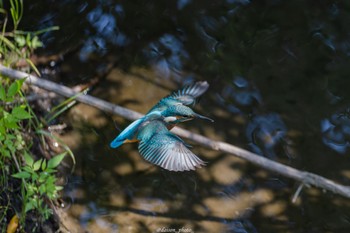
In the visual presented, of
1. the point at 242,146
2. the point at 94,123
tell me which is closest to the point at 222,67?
the point at 242,146

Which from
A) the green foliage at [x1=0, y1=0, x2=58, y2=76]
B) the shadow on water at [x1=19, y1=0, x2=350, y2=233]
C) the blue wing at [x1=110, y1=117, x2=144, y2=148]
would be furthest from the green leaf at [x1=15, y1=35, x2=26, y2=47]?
the blue wing at [x1=110, y1=117, x2=144, y2=148]

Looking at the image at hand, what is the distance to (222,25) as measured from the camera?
411cm

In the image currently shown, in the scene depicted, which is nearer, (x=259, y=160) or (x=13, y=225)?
(x=259, y=160)

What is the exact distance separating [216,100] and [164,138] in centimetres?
139

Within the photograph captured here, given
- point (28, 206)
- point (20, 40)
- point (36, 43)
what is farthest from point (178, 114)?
point (36, 43)

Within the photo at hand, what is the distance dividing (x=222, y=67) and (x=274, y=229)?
3.99 ft

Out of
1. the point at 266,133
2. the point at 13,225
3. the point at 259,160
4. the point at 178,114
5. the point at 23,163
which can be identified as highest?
the point at 178,114

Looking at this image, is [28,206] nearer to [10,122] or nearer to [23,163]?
[23,163]

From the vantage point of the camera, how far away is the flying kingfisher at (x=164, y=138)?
7.59 ft

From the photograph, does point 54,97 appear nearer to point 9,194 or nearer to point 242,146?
point 9,194

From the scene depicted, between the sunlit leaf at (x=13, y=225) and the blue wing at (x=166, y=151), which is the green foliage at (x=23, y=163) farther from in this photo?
the blue wing at (x=166, y=151)

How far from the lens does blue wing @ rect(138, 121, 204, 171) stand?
229 cm

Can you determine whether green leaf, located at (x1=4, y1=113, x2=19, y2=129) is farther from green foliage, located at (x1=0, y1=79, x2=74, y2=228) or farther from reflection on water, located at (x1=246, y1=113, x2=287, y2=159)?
reflection on water, located at (x1=246, y1=113, x2=287, y2=159)

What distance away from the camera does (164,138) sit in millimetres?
2408
